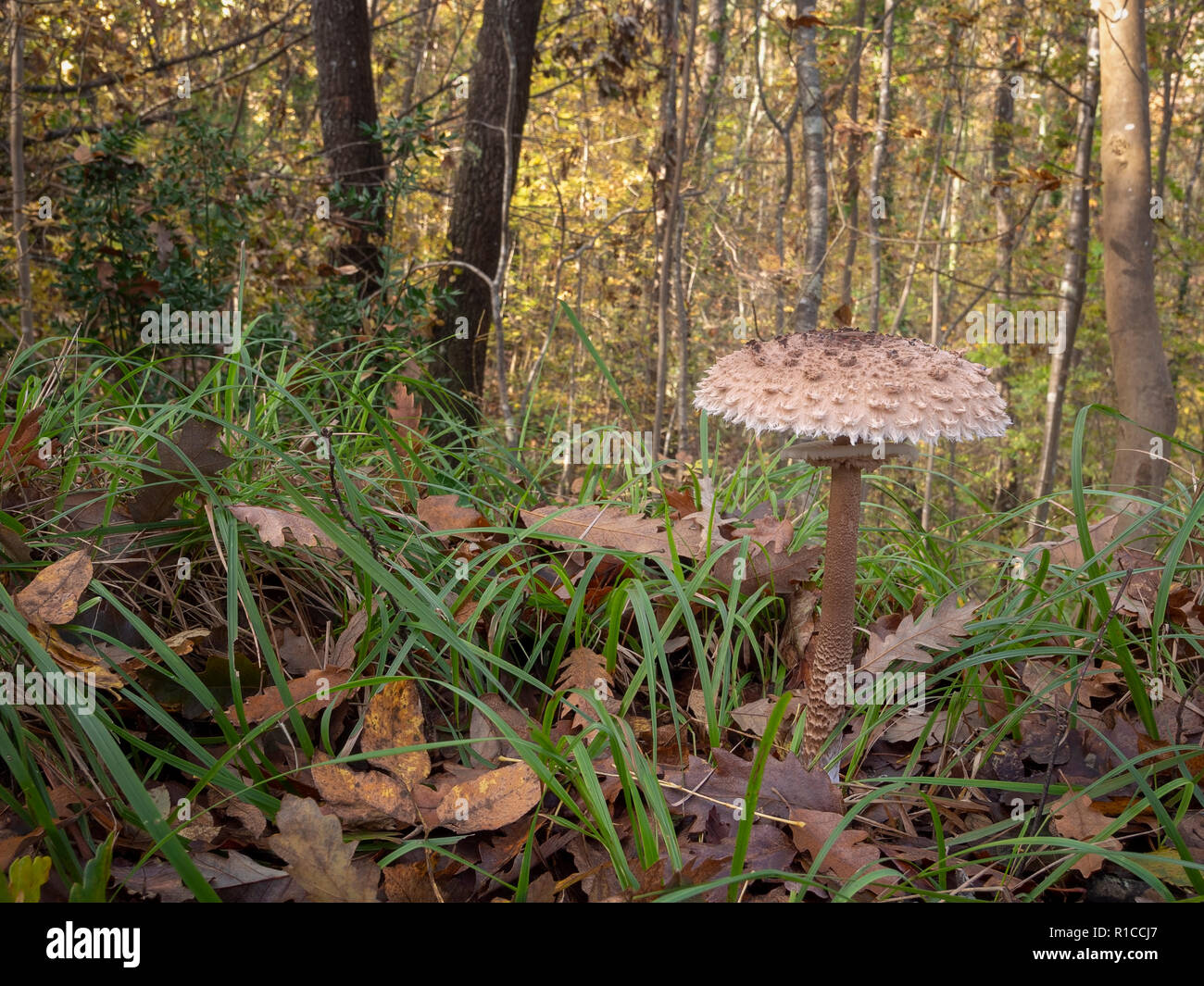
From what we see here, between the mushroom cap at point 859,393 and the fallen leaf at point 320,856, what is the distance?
103 centimetres

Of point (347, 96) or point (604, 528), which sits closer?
point (604, 528)

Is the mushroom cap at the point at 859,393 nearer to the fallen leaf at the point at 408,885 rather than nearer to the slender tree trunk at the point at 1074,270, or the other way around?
the fallen leaf at the point at 408,885

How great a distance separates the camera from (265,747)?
5.53ft

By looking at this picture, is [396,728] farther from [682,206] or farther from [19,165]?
[19,165]

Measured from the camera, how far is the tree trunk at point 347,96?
17.7 ft

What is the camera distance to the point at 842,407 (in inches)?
60.7

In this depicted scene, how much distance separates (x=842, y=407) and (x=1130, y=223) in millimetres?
6034

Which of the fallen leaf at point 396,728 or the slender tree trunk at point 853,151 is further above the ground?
the slender tree trunk at point 853,151

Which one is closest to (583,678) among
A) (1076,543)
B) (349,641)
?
(349,641)

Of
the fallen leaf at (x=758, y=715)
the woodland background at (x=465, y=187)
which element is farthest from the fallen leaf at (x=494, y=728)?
→ the woodland background at (x=465, y=187)

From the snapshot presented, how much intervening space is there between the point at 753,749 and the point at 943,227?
43.2 ft
